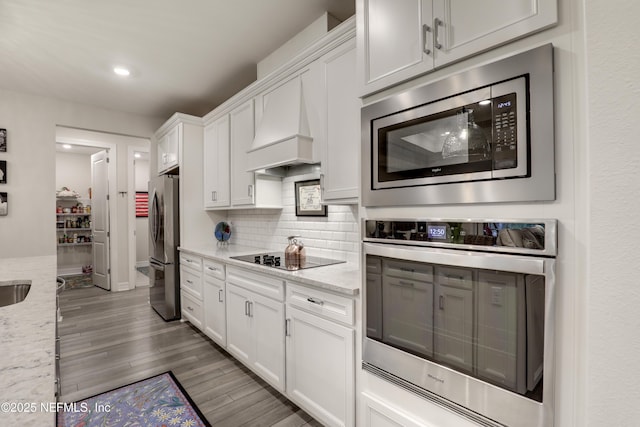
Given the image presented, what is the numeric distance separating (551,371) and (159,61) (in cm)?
378

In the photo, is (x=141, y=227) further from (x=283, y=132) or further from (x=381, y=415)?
(x=381, y=415)

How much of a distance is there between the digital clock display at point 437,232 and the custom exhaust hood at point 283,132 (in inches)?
51.0

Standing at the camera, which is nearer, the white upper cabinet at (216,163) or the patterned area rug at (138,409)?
the patterned area rug at (138,409)

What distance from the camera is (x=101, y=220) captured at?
18.7 feet

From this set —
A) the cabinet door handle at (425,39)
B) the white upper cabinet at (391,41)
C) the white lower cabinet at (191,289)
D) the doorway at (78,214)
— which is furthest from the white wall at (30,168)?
the cabinet door handle at (425,39)

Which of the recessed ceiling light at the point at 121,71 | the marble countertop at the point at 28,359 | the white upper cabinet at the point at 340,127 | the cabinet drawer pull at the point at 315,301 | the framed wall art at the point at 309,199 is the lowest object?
the cabinet drawer pull at the point at 315,301

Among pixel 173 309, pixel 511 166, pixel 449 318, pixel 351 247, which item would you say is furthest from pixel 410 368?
pixel 173 309

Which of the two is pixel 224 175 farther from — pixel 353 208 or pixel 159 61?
pixel 353 208

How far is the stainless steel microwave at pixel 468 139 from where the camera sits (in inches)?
37.9

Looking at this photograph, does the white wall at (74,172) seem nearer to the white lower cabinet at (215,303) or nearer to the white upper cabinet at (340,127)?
the white lower cabinet at (215,303)

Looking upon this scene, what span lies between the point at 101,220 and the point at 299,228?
4.55 m

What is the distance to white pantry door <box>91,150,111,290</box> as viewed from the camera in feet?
18.0

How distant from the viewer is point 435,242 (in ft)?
4.06

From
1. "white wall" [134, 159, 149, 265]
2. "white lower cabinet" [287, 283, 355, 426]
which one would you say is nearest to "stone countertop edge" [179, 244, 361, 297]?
"white lower cabinet" [287, 283, 355, 426]
